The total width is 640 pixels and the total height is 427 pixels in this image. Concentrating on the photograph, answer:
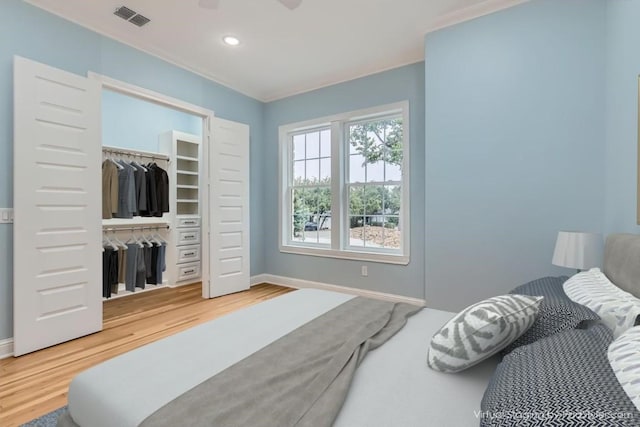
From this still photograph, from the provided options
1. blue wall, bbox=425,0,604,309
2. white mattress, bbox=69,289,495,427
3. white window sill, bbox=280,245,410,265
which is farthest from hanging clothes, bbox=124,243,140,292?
blue wall, bbox=425,0,604,309

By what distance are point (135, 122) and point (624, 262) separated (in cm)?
535

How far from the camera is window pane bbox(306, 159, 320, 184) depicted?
14.4 feet

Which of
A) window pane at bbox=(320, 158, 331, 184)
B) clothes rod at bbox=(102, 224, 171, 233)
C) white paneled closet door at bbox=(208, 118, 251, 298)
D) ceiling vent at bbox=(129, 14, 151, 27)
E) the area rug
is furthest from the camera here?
window pane at bbox=(320, 158, 331, 184)

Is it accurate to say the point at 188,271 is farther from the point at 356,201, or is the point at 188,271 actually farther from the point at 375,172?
the point at 375,172

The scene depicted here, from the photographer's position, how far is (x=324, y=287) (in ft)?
13.8

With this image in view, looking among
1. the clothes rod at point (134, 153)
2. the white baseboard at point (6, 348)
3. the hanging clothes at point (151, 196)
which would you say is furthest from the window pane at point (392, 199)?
the white baseboard at point (6, 348)

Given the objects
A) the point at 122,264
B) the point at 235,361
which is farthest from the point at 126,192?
the point at 235,361

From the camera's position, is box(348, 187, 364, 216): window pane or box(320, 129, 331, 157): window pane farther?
box(320, 129, 331, 157): window pane

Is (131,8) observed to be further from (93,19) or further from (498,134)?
(498,134)

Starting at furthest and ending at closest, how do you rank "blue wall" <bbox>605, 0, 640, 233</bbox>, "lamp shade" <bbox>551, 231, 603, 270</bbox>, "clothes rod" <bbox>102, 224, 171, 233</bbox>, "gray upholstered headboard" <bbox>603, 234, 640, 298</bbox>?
"clothes rod" <bbox>102, 224, 171, 233</bbox> < "lamp shade" <bbox>551, 231, 603, 270</bbox> < "blue wall" <bbox>605, 0, 640, 233</bbox> < "gray upholstered headboard" <bbox>603, 234, 640, 298</bbox>

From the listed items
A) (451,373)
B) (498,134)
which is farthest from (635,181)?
(451,373)

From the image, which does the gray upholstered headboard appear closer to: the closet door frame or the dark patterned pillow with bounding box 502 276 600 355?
the dark patterned pillow with bounding box 502 276 600 355

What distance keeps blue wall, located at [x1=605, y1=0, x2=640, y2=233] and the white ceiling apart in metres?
0.87

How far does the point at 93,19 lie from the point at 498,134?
3782 millimetres
